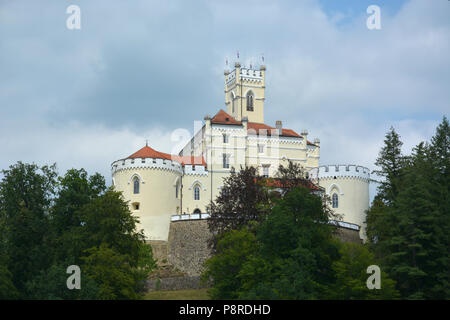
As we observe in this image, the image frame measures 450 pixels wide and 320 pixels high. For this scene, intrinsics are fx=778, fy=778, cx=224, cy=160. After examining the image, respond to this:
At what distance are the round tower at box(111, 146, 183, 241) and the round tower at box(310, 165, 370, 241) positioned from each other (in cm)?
1553

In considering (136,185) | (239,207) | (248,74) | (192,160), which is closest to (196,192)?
(192,160)

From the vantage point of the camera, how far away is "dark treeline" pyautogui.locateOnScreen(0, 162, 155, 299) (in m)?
52.5

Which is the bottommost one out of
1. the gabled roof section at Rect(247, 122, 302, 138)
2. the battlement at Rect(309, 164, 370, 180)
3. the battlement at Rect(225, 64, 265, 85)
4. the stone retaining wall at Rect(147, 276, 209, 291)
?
the stone retaining wall at Rect(147, 276, 209, 291)

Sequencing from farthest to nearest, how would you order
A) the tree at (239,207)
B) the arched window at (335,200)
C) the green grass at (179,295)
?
the arched window at (335,200) → the tree at (239,207) → the green grass at (179,295)

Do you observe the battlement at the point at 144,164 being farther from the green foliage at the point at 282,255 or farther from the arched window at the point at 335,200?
the green foliage at the point at 282,255

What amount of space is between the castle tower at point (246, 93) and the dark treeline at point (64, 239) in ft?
86.4

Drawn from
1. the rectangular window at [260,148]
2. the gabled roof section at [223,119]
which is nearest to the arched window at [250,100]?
the gabled roof section at [223,119]

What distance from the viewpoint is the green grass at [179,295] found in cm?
6103

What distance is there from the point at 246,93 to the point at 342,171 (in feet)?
56.3

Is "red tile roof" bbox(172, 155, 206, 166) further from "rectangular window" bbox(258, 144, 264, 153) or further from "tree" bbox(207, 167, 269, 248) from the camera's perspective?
"tree" bbox(207, 167, 269, 248)

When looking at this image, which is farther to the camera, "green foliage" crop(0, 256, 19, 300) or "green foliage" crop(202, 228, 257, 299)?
"green foliage" crop(202, 228, 257, 299)

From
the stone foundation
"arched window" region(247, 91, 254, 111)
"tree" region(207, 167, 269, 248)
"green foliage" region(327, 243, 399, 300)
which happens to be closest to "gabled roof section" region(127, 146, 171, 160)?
the stone foundation

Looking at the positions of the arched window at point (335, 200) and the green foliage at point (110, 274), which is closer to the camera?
the green foliage at point (110, 274)
